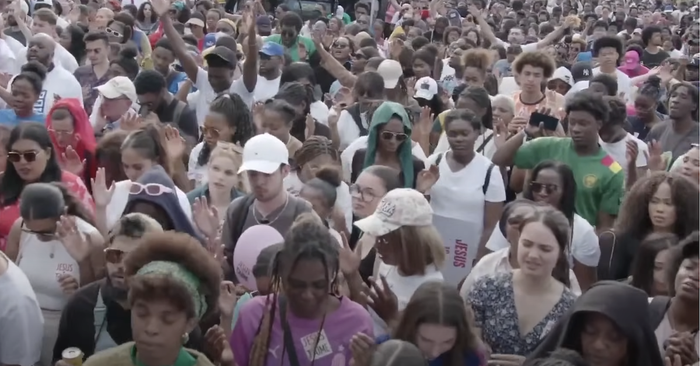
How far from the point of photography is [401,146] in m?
5.85

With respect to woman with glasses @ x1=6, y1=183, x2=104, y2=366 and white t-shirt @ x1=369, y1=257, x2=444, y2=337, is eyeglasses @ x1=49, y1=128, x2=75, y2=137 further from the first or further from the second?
white t-shirt @ x1=369, y1=257, x2=444, y2=337

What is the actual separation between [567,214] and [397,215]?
42.7 inches

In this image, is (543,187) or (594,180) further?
(594,180)

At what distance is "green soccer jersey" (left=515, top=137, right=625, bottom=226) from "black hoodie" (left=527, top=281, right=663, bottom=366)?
222 centimetres

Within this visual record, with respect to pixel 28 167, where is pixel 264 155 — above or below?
above

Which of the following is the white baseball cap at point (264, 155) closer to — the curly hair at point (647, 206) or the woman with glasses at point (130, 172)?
the woman with glasses at point (130, 172)

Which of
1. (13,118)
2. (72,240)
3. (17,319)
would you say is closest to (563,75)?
(13,118)

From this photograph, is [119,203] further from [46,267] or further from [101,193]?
[46,267]

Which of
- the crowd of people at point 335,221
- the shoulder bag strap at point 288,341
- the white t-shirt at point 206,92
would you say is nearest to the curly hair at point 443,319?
the crowd of people at point 335,221

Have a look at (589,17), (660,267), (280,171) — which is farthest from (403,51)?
(589,17)

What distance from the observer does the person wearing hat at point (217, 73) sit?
7.59 m

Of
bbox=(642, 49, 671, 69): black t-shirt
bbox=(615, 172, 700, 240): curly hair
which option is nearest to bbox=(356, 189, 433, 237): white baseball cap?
bbox=(615, 172, 700, 240): curly hair

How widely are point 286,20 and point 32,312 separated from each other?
7.05 m

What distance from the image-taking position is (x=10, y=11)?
1083 centimetres
